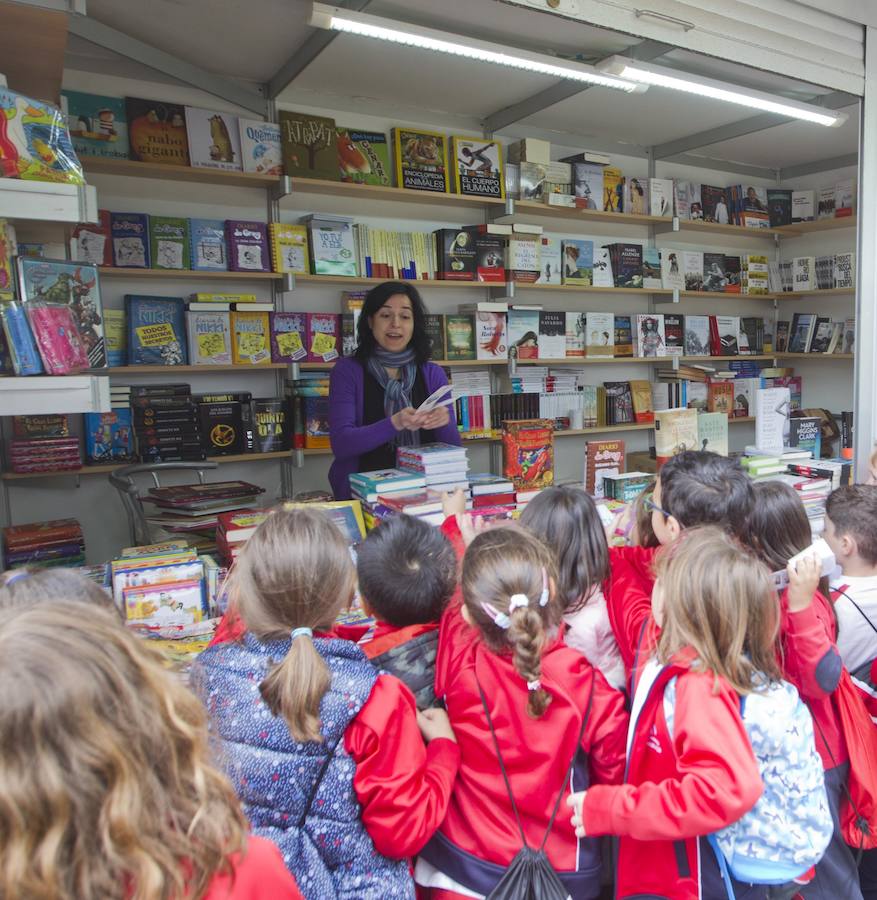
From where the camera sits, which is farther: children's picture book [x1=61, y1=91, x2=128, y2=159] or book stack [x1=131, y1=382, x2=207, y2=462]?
book stack [x1=131, y1=382, x2=207, y2=462]

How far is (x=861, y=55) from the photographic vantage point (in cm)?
310

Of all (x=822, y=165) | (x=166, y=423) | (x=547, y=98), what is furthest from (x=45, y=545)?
(x=822, y=165)

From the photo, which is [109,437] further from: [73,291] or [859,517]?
[859,517]

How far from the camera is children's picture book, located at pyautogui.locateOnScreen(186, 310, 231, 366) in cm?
390

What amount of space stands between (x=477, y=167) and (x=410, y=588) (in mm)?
3715

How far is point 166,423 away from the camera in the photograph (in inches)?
151

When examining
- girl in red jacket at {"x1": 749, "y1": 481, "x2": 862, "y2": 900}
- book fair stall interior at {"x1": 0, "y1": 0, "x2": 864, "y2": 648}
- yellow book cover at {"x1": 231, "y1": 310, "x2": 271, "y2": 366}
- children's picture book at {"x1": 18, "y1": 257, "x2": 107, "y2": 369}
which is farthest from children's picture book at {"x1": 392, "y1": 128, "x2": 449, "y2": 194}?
girl in red jacket at {"x1": 749, "y1": 481, "x2": 862, "y2": 900}

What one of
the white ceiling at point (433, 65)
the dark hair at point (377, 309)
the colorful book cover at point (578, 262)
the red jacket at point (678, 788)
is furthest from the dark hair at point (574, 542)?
the colorful book cover at point (578, 262)

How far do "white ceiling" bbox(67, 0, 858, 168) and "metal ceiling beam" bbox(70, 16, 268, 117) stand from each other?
0.05 m

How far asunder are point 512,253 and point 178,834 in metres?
4.47

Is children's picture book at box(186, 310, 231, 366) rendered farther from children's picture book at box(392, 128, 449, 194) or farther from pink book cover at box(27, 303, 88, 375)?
pink book cover at box(27, 303, 88, 375)

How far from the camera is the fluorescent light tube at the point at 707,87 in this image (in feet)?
11.0

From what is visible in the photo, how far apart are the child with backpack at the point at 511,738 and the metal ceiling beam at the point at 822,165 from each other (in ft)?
19.1

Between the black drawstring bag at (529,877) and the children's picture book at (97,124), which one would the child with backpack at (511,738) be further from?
the children's picture book at (97,124)
